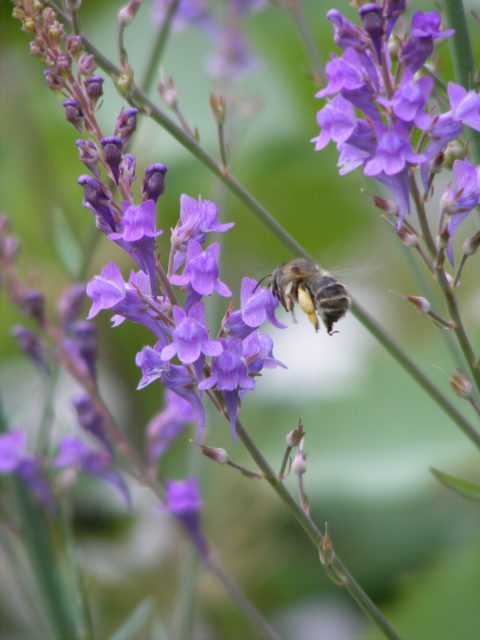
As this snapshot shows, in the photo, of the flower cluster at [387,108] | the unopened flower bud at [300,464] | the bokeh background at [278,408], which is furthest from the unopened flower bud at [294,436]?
the bokeh background at [278,408]

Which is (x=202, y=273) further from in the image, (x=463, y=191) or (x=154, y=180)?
(x=463, y=191)

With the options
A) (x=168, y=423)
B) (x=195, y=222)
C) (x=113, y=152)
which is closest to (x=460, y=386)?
(x=195, y=222)

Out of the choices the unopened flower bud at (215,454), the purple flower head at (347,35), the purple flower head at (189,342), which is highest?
the purple flower head at (347,35)

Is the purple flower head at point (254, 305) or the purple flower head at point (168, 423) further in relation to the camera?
the purple flower head at point (168, 423)

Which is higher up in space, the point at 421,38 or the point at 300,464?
the point at 421,38

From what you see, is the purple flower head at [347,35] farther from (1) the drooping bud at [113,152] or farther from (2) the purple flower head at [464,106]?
(1) the drooping bud at [113,152]

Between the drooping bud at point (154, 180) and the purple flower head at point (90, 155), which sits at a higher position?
the purple flower head at point (90, 155)

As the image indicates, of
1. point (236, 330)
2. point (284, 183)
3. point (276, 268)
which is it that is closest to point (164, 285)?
point (236, 330)
